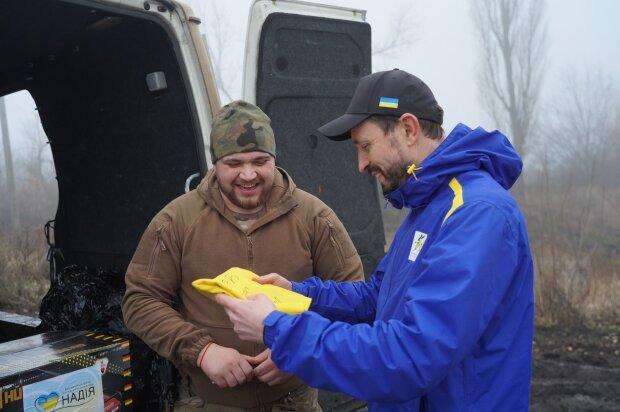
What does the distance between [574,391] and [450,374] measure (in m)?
4.22

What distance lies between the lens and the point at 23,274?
23.0 ft

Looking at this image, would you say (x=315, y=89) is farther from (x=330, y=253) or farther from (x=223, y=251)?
(x=223, y=251)

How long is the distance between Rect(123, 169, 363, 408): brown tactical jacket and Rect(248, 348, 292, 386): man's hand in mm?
106

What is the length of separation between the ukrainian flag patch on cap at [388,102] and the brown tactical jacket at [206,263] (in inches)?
29.1

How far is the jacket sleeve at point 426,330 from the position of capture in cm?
133

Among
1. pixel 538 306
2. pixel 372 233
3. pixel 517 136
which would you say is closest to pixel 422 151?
pixel 372 233

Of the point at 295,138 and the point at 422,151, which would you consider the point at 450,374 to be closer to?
the point at 422,151

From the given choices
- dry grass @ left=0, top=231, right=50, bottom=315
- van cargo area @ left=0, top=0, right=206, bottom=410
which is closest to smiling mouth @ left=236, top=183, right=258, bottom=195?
van cargo area @ left=0, top=0, right=206, bottom=410

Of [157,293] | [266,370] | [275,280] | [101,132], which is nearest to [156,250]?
[157,293]

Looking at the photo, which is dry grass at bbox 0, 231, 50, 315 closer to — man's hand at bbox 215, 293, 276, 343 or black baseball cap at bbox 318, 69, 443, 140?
man's hand at bbox 215, 293, 276, 343

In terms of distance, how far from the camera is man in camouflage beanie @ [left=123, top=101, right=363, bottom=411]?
88.1 inches

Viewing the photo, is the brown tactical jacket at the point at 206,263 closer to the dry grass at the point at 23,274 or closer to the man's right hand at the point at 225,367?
the man's right hand at the point at 225,367

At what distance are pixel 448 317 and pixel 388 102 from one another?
690 mm

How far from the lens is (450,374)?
146 cm
